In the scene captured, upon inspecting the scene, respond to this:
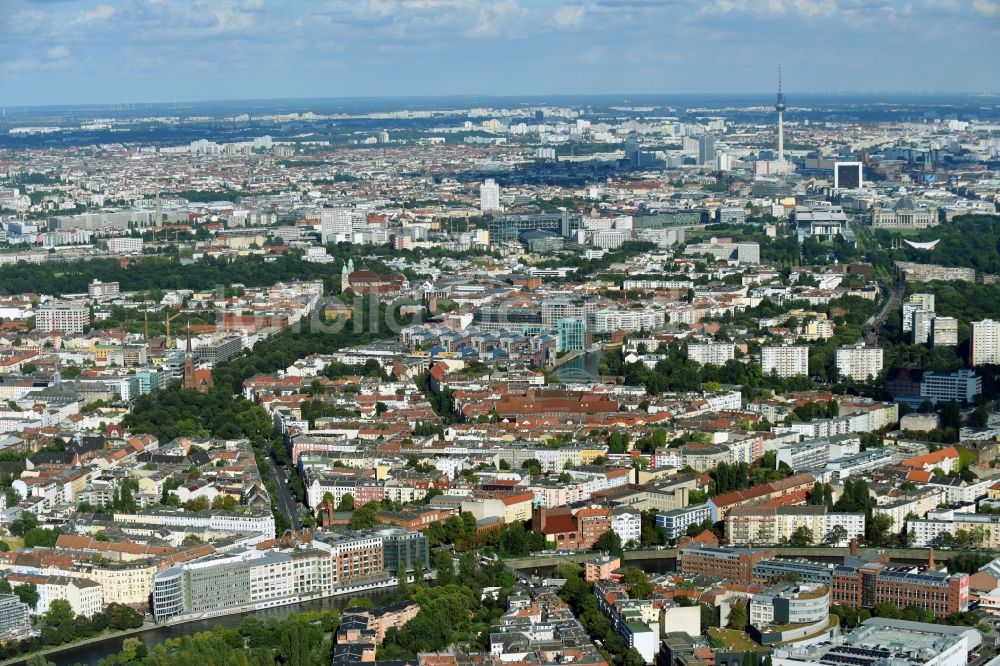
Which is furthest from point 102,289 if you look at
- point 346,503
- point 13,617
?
point 13,617

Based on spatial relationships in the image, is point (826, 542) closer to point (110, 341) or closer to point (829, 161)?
point (110, 341)

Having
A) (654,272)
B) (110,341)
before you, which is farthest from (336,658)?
(654,272)

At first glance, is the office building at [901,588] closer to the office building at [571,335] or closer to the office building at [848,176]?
the office building at [571,335]

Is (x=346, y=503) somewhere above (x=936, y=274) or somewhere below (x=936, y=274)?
above

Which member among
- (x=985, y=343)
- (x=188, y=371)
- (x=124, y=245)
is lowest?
(x=124, y=245)

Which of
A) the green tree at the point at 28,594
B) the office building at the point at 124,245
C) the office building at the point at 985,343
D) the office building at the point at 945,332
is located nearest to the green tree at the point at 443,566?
the green tree at the point at 28,594

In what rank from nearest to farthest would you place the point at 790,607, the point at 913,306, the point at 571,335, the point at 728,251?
the point at 790,607 < the point at 571,335 < the point at 913,306 < the point at 728,251

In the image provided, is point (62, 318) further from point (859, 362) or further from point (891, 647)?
point (891, 647)
